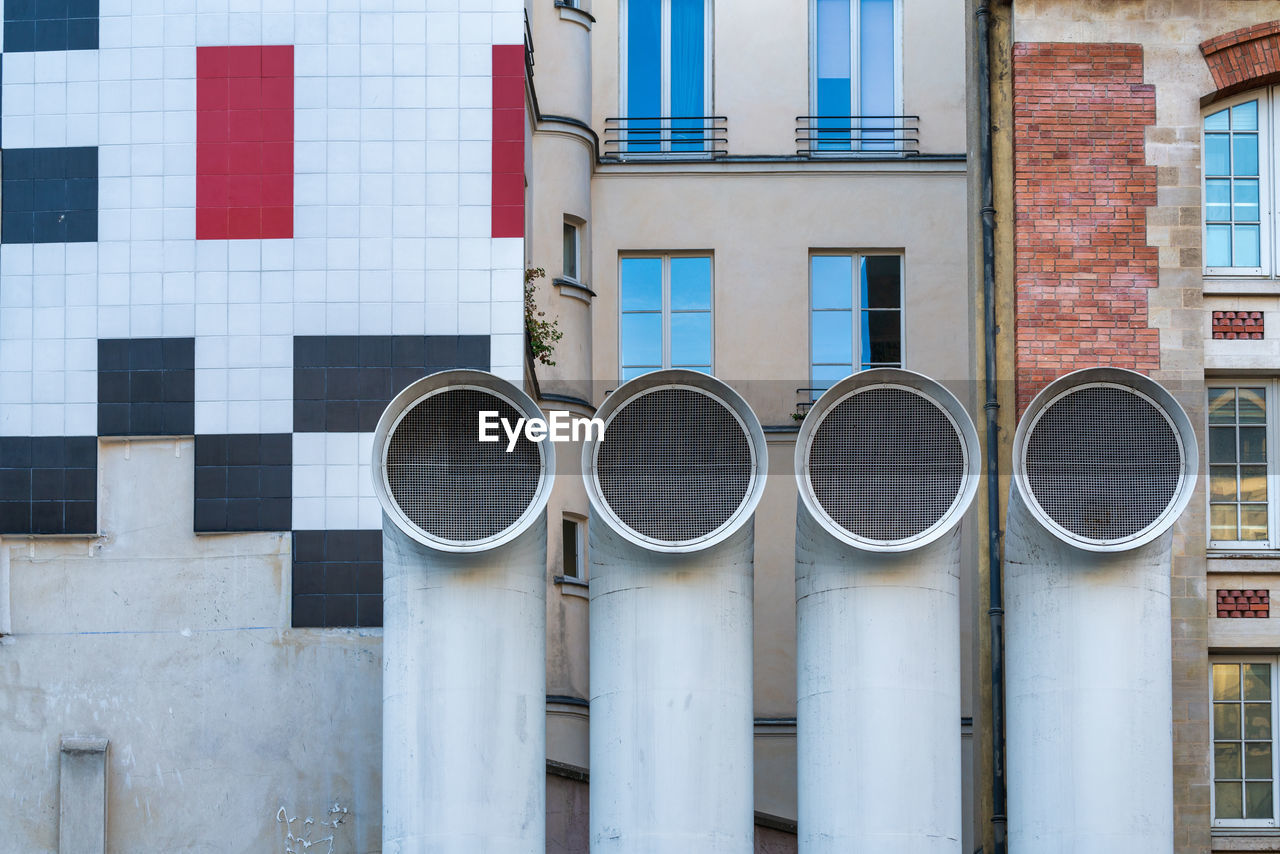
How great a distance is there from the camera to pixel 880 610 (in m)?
15.6

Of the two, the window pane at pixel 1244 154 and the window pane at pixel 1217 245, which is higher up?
the window pane at pixel 1244 154

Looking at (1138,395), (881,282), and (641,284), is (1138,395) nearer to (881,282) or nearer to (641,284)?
(881,282)

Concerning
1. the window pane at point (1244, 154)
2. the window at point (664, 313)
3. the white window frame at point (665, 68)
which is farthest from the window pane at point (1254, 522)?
the white window frame at point (665, 68)

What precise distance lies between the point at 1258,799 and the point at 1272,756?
0.44 metres

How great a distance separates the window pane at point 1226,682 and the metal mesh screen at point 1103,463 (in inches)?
110

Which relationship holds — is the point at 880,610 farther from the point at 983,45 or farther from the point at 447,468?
the point at 983,45

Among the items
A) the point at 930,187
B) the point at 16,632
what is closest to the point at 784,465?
the point at 930,187

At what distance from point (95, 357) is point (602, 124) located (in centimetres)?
834

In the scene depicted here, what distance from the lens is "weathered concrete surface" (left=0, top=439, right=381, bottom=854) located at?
1722 centimetres

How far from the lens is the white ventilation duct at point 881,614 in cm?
1538

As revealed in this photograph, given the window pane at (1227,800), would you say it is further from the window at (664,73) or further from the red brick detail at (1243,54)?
the window at (664,73)

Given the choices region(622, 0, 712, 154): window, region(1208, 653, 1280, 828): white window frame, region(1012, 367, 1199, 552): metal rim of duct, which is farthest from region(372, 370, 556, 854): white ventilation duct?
region(622, 0, 712, 154): window

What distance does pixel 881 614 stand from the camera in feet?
51.2

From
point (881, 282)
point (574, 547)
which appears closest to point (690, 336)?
point (881, 282)
